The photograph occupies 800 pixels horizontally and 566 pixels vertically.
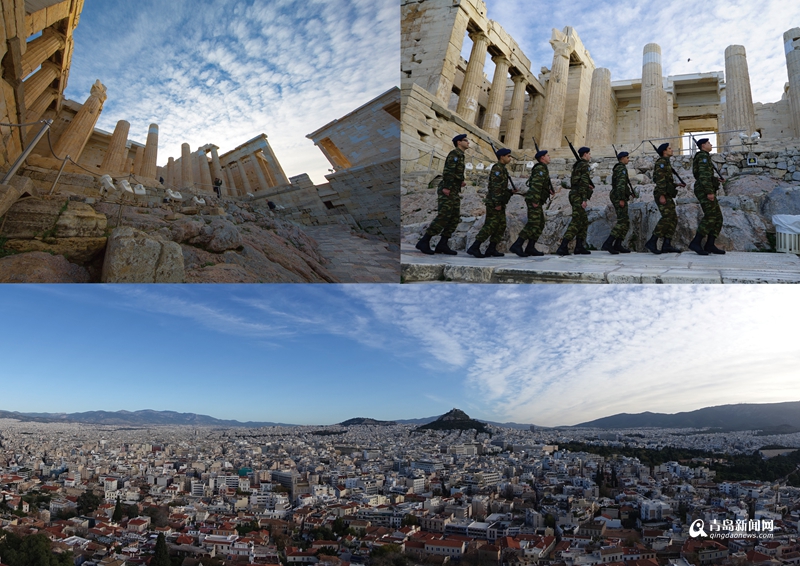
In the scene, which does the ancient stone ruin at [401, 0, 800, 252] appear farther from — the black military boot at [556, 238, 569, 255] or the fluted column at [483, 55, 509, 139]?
the black military boot at [556, 238, 569, 255]

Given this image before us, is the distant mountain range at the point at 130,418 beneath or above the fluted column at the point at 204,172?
beneath

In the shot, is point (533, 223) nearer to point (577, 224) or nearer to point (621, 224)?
point (577, 224)

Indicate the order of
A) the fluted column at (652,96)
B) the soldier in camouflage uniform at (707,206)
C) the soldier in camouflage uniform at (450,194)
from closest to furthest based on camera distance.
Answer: the soldier in camouflage uniform at (450,194)
the soldier in camouflage uniform at (707,206)
the fluted column at (652,96)

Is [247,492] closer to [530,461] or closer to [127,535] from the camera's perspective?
[127,535]

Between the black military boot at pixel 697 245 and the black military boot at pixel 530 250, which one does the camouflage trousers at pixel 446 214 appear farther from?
the black military boot at pixel 697 245

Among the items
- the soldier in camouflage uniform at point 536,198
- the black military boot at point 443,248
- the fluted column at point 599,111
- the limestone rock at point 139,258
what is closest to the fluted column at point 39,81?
the limestone rock at point 139,258

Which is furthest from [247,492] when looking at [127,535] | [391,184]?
[391,184]

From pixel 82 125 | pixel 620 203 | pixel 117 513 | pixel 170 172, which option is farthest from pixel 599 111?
pixel 117 513

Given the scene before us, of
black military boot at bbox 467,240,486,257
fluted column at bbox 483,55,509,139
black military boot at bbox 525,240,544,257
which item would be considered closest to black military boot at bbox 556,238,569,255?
black military boot at bbox 525,240,544,257
